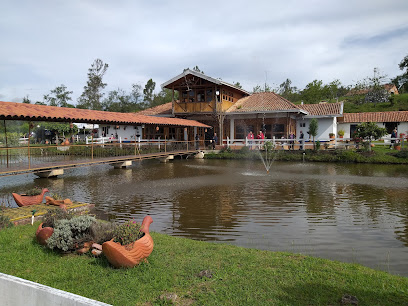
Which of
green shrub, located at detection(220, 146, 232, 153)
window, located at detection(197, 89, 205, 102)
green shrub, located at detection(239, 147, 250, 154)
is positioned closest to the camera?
green shrub, located at detection(239, 147, 250, 154)

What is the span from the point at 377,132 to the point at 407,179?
345 inches

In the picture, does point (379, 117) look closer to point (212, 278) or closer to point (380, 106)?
Answer: point (380, 106)

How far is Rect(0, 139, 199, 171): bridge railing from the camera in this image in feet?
45.9

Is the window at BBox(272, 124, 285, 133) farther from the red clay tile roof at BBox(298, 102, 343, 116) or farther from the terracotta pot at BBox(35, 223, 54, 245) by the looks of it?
the terracotta pot at BBox(35, 223, 54, 245)

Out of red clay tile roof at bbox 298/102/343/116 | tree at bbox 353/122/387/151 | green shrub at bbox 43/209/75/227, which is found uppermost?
red clay tile roof at bbox 298/102/343/116

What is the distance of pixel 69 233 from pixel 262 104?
83.9ft

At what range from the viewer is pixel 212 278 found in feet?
13.2

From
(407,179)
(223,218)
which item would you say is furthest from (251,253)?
(407,179)

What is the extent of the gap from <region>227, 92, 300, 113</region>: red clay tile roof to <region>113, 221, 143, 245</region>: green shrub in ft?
73.8

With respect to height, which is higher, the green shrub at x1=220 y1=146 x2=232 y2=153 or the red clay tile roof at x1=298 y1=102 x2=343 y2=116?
the red clay tile roof at x1=298 y1=102 x2=343 y2=116

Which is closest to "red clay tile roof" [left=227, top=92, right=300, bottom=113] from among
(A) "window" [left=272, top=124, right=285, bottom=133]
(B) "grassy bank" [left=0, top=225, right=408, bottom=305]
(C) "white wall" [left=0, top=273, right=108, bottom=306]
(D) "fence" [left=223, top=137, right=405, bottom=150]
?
(A) "window" [left=272, top=124, right=285, bottom=133]

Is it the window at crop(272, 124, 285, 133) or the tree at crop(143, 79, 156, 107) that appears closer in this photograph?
the window at crop(272, 124, 285, 133)

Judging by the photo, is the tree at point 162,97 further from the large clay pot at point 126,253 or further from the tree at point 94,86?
the large clay pot at point 126,253

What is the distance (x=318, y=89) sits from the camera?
47.0 m
